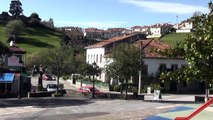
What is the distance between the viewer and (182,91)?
60000 mm

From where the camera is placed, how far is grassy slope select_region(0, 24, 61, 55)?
131m

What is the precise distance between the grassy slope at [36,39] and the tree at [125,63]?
277ft

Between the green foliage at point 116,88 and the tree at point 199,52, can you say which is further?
the green foliage at point 116,88

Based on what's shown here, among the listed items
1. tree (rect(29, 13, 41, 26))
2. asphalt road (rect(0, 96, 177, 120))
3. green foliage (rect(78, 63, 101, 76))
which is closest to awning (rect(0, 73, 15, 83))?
green foliage (rect(78, 63, 101, 76))

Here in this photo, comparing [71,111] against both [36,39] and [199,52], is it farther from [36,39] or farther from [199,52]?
[36,39]

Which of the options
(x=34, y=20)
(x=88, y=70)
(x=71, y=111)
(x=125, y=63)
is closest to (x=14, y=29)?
(x=34, y=20)

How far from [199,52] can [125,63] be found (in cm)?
3022

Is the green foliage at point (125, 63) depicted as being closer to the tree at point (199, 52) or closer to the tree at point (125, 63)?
the tree at point (125, 63)

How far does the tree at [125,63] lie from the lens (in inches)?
1565

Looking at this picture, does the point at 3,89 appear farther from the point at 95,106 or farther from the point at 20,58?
the point at 95,106

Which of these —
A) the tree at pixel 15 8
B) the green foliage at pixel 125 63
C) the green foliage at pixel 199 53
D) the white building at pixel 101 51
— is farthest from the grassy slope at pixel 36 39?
the green foliage at pixel 199 53

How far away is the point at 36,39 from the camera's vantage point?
147 metres

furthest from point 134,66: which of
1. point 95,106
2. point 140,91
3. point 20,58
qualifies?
point 20,58

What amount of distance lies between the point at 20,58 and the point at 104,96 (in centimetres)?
1693
